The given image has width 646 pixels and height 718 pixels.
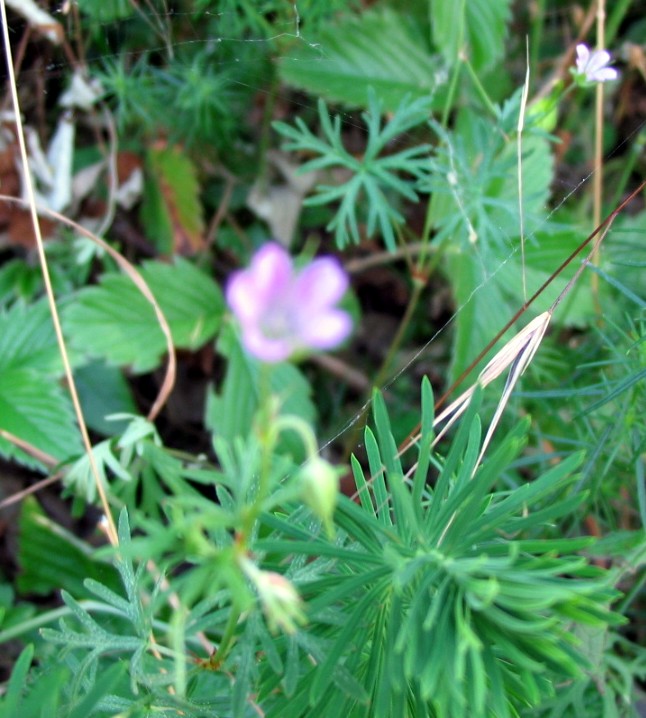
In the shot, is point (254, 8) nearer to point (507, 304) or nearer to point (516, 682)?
point (507, 304)

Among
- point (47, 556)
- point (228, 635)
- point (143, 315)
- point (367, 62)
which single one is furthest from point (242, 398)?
point (228, 635)

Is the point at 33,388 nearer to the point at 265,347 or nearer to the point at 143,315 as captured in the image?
the point at 143,315

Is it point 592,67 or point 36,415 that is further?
point 36,415

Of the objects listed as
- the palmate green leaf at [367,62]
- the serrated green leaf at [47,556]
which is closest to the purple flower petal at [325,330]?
the serrated green leaf at [47,556]

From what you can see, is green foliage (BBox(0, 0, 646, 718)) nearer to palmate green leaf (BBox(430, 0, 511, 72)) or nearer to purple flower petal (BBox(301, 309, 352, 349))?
palmate green leaf (BBox(430, 0, 511, 72))

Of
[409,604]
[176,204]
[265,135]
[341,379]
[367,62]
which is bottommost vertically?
[341,379]

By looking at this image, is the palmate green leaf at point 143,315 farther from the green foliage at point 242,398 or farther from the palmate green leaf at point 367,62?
the palmate green leaf at point 367,62

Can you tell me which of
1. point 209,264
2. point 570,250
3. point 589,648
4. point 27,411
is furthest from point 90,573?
point 570,250
